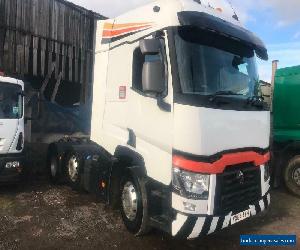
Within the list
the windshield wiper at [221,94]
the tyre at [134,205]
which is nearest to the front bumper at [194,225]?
the tyre at [134,205]

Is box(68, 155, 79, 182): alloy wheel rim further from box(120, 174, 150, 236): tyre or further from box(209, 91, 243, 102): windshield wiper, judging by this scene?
box(209, 91, 243, 102): windshield wiper

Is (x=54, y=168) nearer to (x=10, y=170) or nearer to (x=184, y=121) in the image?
(x=10, y=170)

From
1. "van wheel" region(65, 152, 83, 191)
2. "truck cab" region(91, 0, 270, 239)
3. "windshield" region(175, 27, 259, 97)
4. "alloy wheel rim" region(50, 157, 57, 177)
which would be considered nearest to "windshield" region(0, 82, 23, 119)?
"van wheel" region(65, 152, 83, 191)

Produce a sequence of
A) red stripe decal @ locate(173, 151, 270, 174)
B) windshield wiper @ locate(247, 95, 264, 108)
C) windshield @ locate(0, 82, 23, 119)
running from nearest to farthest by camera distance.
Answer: red stripe decal @ locate(173, 151, 270, 174)
windshield wiper @ locate(247, 95, 264, 108)
windshield @ locate(0, 82, 23, 119)

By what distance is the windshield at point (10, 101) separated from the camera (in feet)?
22.5

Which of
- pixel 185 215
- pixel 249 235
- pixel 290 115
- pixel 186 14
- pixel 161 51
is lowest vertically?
pixel 249 235

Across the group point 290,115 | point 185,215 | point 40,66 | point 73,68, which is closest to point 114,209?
point 185,215

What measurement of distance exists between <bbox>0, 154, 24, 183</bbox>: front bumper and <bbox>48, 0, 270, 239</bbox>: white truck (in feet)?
6.96

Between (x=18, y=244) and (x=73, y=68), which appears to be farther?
(x=73, y=68)

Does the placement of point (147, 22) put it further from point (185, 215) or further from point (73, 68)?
point (73, 68)

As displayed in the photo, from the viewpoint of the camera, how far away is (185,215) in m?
4.32

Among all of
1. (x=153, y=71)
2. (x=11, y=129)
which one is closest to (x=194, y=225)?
(x=153, y=71)

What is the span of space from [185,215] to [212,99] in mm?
1489

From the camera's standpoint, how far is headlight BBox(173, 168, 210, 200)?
433 centimetres
